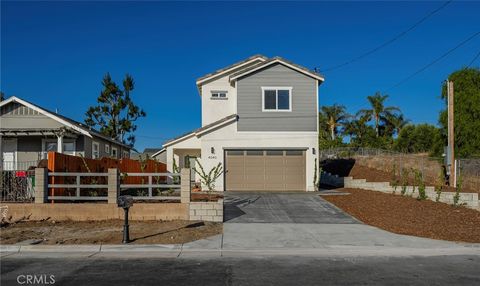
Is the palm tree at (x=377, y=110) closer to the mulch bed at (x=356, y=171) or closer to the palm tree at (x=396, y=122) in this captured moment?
the palm tree at (x=396, y=122)

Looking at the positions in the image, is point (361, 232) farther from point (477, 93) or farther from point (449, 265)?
point (477, 93)

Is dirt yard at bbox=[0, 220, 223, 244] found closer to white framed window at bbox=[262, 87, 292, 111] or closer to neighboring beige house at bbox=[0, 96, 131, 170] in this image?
neighboring beige house at bbox=[0, 96, 131, 170]

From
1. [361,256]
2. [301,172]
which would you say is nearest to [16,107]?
[301,172]

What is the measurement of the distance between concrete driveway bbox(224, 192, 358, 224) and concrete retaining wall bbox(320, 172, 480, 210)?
4.01m

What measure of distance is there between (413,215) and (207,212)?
25.2ft

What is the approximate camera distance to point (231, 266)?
8.84m

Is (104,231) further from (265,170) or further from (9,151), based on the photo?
(9,151)

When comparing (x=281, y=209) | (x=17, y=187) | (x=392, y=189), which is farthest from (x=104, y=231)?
(x=392, y=189)

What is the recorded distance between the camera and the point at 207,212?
14.3 metres

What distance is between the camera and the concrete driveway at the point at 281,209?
1524 centimetres

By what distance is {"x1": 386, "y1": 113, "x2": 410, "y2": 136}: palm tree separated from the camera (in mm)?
52156

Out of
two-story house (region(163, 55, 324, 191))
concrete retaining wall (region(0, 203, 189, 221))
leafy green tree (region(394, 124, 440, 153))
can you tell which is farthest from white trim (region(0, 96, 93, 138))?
leafy green tree (region(394, 124, 440, 153))

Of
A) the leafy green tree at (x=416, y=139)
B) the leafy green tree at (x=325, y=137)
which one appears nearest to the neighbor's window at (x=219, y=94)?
the leafy green tree at (x=325, y=137)

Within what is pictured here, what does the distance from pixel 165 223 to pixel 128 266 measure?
4.93 meters
